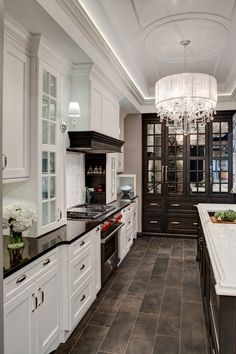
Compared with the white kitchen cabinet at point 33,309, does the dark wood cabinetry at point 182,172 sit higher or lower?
higher

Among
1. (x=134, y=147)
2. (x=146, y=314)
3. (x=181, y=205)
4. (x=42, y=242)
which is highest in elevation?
(x=134, y=147)

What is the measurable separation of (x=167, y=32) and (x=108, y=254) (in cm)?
283

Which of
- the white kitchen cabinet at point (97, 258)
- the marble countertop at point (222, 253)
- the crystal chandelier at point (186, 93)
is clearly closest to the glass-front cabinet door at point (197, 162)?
the crystal chandelier at point (186, 93)

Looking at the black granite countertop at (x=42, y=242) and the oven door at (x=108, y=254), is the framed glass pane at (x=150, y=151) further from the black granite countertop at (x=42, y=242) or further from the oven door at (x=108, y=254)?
the black granite countertop at (x=42, y=242)

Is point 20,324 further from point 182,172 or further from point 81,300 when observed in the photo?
point 182,172

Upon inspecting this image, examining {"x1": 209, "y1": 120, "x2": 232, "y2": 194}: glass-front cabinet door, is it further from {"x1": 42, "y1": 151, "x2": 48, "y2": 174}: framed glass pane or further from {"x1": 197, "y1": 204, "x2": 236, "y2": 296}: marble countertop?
{"x1": 42, "y1": 151, "x2": 48, "y2": 174}: framed glass pane

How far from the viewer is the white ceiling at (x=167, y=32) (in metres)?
3.03

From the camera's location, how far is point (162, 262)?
4934 millimetres

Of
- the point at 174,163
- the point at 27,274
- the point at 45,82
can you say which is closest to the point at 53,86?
the point at 45,82

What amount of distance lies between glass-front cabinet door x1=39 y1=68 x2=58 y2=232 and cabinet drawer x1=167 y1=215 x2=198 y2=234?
13.3ft

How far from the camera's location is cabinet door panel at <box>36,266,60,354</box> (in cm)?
226

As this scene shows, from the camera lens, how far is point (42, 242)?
8.45ft

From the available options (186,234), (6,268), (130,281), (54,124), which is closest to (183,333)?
(130,281)

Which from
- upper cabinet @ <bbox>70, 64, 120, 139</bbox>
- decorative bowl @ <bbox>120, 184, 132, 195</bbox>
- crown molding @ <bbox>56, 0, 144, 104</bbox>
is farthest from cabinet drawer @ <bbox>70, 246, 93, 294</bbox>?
decorative bowl @ <bbox>120, 184, 132, 195</bbox>
